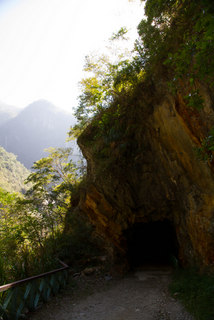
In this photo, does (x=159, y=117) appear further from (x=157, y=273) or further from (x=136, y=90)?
(x=157, y=273)

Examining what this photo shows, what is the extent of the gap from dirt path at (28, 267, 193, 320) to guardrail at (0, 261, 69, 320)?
0.23 meters

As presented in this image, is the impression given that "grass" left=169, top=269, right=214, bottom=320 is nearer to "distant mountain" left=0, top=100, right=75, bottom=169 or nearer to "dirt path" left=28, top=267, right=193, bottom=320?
"dirt path" left=28, top=267, right=193, bottom=320

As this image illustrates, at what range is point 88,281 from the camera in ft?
22.9

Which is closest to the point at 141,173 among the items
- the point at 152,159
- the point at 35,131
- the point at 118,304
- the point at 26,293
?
the point at 152,159

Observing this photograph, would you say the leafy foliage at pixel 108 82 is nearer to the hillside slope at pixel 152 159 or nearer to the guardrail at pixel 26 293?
the hillside slope at pixel 152 159

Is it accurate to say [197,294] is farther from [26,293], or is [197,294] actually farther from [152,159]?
[152,159]

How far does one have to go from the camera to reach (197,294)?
4.15 m

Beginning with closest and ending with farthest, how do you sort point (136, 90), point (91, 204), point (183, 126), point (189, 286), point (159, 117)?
point (189, 286) → point (183, 126) → point (159, 117) → point (136, 90) → point (91, 204)

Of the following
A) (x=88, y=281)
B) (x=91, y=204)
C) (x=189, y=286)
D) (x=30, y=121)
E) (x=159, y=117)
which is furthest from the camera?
(x=30, y=121)

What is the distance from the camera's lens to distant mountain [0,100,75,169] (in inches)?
5315

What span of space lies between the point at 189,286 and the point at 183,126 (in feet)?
12.2

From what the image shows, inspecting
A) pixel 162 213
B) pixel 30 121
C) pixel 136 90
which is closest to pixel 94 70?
pixel 136 90

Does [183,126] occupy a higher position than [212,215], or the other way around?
[183,126]

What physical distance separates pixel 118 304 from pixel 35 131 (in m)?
156
